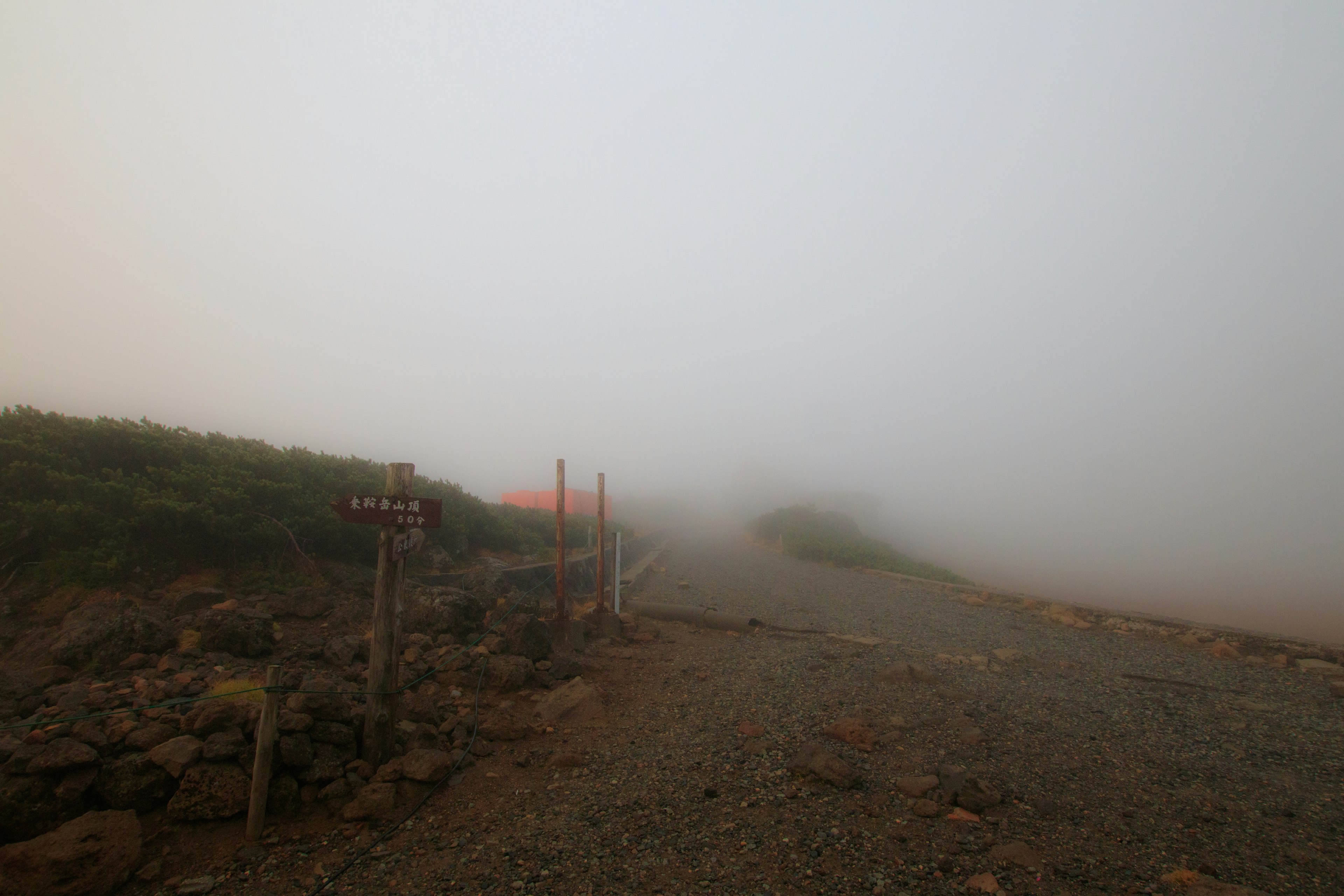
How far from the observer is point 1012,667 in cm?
825

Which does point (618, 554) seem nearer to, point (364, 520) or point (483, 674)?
point (483, 674)

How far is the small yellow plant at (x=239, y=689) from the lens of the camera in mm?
4605

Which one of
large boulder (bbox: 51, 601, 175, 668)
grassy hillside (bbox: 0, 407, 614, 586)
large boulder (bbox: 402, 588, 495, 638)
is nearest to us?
large boulder (bbox: 51, 601, 175, 668)

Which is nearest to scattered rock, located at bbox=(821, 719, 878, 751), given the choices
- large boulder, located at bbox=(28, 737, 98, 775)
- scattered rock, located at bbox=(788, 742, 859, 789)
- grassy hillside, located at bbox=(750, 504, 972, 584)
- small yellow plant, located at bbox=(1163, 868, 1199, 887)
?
scattered rock, located at bbox=(788, 742, 859, 789)

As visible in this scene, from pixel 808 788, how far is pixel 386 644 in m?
3.50

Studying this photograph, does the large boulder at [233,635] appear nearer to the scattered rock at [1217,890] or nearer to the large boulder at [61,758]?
the large boulder at [61,758]

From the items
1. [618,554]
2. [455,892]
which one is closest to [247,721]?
[455,892]

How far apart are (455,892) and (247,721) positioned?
211cm

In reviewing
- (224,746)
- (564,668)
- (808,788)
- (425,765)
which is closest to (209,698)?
(224,746)

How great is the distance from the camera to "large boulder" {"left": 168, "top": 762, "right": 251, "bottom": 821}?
12.2 ft

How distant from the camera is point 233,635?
19.6ft

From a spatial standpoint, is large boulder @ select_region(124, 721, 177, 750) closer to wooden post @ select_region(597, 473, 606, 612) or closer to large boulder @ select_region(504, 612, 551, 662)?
large boulder @ select_region(504, 612, 551, 662)

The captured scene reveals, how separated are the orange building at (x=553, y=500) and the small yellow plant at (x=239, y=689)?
29420 mm

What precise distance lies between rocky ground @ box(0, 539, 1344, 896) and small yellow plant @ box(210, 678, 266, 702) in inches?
24.0
